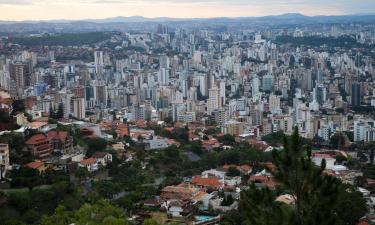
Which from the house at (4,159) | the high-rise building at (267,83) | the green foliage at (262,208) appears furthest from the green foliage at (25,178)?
the high-rise building at (267,83)

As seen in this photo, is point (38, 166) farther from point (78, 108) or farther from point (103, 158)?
point (78, 108)

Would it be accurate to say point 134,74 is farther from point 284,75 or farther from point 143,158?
point 143,158

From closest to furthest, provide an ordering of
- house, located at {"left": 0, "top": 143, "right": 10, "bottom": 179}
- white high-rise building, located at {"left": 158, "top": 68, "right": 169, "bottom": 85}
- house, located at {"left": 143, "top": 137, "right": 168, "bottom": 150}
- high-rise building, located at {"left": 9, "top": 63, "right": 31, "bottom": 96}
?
house, located at {"left": 0, "top": 143, "right": 10, "bottom": 179} < house, located at {"left": 143, "top": 137, "right": 168, "bottom": 150} < high-rise building, located at {"left": 9, "top": 63, "right": 31, "bottom": 96} < white high-rise building, located at {"left": 158, "top": 68, "right": 169, "bottom": 85}

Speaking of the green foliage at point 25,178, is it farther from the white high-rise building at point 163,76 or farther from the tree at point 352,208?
A: the white high-rise building at point 163,76

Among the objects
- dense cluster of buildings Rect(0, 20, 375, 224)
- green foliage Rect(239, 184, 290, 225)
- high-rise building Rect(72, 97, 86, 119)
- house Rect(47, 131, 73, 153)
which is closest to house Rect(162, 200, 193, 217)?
dense cluster of buildings Rect(0, 20, 375, 224)

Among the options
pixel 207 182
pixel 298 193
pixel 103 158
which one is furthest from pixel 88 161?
pixel 298 193

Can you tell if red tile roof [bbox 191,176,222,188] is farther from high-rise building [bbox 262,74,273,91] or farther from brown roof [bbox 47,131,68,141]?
high-rise building [bbox 262,74,273,91]
